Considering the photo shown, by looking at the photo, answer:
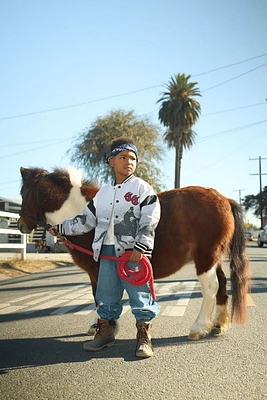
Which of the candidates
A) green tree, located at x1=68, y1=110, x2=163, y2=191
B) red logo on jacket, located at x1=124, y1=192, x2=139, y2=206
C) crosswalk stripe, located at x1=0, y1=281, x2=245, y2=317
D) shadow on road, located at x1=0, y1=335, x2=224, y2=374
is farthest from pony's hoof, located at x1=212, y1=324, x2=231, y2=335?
green tree, located at x1=68, y1=110, x2=163, y2=191

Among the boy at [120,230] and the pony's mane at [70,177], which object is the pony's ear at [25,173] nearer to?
the pony's mane at [70,177]

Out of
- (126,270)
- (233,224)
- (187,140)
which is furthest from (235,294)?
(187,140)

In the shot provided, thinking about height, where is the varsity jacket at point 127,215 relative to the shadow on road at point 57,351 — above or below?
above

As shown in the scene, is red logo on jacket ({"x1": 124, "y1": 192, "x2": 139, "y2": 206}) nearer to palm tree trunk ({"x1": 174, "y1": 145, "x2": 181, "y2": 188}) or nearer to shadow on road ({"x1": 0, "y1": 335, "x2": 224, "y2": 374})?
shadow on road ({"x1": 0, "y1": 335, "x2": 224, "y2": 374})

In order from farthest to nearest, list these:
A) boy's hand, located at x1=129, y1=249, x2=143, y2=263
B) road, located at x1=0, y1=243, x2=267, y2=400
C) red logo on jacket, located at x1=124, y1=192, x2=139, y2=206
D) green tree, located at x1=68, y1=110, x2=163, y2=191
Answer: green tree, located at x1=68, y1=110, x2=163, y2=191 < red logo on jacket, located at x1=124, y1=192, x2=139, y2=206 < boy's hand, located at x1=129, y1=249, x2=143, y2=263 < road, located at x1=0, y1=243, x2=267, y2=400

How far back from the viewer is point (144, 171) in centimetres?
3084

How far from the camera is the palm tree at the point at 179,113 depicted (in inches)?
1395

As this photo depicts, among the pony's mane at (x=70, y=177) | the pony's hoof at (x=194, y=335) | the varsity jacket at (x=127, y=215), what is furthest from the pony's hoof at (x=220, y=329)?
the pony's mane at (x=70, y=177)

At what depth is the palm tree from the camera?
116 feet

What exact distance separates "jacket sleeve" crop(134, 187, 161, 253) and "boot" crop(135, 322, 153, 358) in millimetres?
722

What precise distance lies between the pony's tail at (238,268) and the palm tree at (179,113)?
29.8m

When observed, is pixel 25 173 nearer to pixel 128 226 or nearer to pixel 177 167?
pixel 128 226

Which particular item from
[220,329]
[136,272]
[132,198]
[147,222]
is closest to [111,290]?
[136,272]

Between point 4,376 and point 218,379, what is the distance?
5.43 feet
